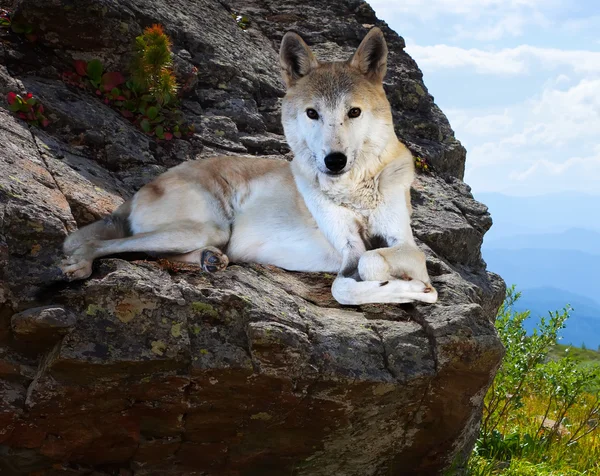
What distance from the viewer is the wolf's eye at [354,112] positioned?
579 cm

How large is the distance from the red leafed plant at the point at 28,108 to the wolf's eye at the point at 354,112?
341cm

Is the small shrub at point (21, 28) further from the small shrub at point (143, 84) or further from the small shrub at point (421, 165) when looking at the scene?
the small shrub at point (421, 165)

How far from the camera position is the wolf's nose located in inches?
220

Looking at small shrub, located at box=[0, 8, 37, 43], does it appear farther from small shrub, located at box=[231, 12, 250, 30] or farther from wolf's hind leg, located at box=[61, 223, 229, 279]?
small shrub, located at box=[231, 12, 250, 30]

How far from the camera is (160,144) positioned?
321 inches

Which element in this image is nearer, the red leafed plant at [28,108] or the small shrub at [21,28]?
the red leafed plant at [28,108]

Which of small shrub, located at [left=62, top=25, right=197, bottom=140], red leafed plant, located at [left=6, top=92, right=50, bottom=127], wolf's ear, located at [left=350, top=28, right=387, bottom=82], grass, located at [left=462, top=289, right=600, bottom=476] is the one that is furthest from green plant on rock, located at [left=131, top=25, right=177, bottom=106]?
grass, located at [left=462, top=289, right=600, bottom=476]

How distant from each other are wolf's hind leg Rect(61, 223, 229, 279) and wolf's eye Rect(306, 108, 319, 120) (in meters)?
1.40

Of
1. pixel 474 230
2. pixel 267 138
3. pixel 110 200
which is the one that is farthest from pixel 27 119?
pixel 474 230

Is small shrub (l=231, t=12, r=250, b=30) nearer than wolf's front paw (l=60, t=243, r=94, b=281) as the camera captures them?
No

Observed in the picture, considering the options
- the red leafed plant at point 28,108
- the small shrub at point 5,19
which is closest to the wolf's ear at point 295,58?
the red leafed plant at point 28,108

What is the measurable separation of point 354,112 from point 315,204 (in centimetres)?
95

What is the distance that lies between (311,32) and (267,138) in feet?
11.6

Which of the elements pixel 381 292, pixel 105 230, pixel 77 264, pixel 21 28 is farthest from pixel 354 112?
pixel 21 28
